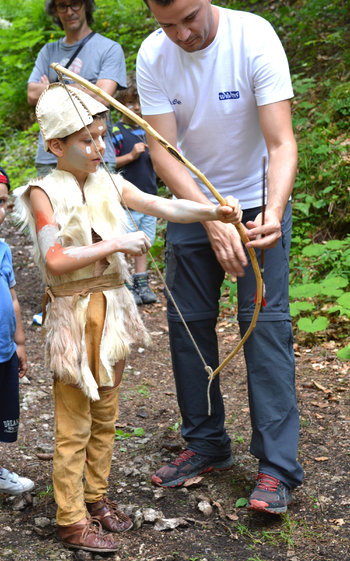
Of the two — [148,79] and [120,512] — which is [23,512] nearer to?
[120,512]

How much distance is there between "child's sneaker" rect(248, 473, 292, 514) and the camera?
264cm

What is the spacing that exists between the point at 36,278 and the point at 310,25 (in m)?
5.06

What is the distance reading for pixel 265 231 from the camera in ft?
7.98

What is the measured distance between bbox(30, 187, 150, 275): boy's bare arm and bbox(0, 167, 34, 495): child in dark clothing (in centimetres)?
36

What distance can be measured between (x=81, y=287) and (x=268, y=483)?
118 centimetres

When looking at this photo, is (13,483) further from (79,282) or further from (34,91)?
(34,91)

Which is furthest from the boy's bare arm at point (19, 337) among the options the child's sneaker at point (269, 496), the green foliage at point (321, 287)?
the green foliage at point (321, 287)

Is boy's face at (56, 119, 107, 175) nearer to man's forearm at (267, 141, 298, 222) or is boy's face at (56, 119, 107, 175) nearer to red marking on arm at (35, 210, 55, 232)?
red marking on arm at (35, 210, 55, 232)

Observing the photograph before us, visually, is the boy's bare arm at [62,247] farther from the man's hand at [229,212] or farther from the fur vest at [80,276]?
the man's hand at [229,212]

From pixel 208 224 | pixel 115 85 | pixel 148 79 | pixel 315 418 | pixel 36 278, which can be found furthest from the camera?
pixel 36 278

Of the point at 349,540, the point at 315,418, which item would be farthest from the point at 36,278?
the point at 349,540

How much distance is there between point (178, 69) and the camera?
273 centimetres

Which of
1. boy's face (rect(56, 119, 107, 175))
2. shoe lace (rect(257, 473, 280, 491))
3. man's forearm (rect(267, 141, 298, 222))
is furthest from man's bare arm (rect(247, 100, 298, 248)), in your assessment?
shoe lace (rect(257, 473, 280, 491))

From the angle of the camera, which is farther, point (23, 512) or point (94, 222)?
point (23, 512)
